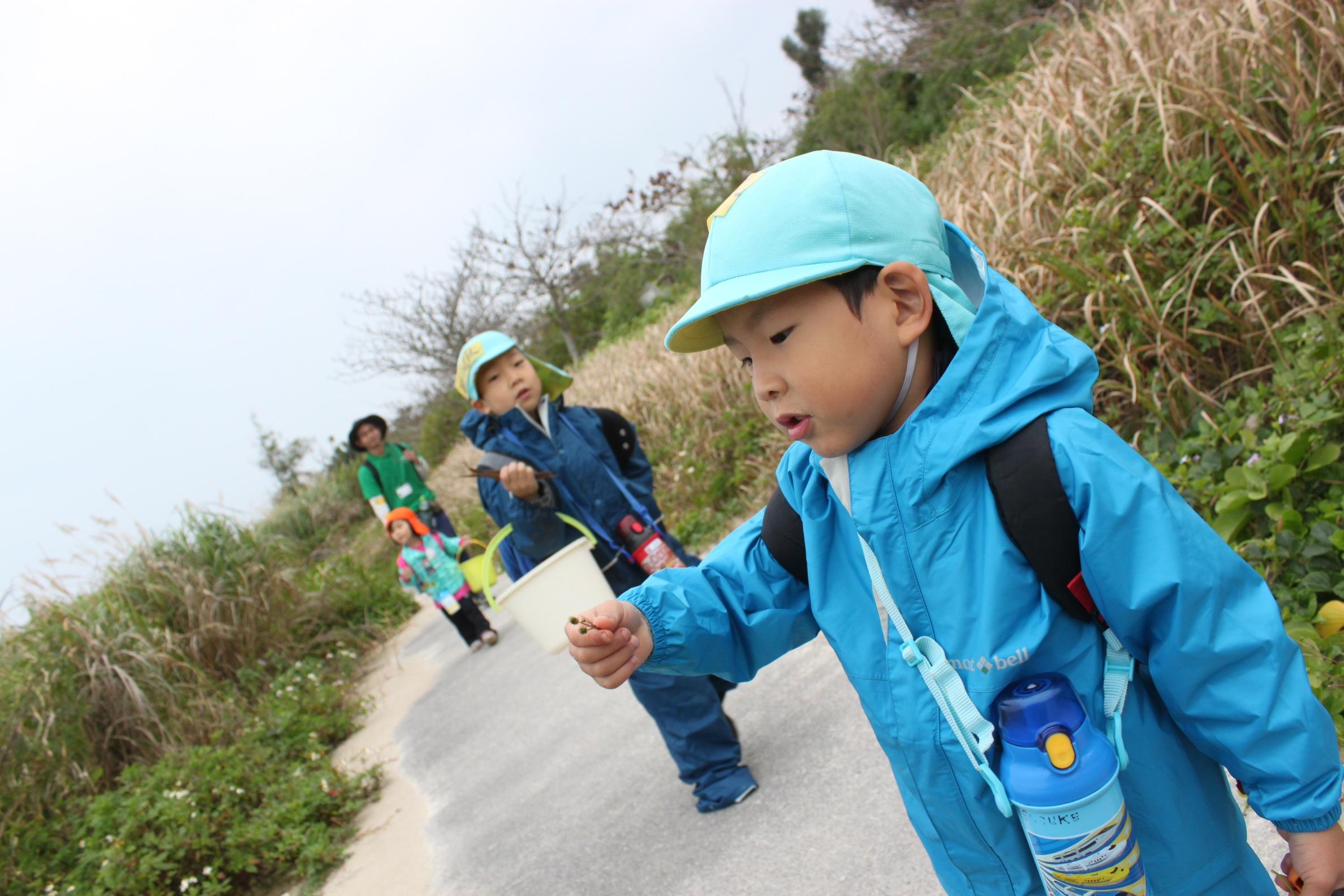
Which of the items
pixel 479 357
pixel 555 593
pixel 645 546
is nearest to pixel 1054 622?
pixel 555 593

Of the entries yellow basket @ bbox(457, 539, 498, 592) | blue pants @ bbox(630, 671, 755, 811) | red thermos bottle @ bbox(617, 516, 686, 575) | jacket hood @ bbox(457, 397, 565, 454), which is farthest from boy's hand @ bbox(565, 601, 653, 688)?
jacket hood @ bbox(457, 397, 565, 454)

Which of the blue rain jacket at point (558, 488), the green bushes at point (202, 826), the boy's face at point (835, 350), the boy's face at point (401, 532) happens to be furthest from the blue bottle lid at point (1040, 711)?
the boy's face at point (401, 532)

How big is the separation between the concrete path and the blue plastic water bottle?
3.55 ft

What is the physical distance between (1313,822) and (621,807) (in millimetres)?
2530

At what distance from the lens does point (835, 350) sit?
49.5 inches

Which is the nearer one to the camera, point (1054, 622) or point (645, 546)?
point (1054, 622)

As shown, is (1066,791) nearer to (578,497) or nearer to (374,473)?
(578,497)

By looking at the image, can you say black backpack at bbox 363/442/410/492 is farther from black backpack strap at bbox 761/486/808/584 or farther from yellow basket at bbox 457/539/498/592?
black backpack strap at bbox 761/486/808/584

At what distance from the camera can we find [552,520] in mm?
3059

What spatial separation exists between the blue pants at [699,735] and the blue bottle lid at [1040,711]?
1734 mm

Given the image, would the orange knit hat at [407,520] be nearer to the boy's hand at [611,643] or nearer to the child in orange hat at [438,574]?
the child in orange hat at [438,574]

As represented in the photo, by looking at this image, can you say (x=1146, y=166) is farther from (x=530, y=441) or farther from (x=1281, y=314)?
(x=530, y=441)

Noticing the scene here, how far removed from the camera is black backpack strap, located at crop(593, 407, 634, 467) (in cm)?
330

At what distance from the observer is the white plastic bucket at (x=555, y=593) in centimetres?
250
